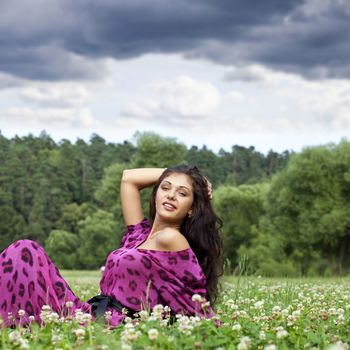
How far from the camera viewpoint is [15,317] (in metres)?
7.40

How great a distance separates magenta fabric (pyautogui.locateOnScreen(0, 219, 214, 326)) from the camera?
24.4 feet

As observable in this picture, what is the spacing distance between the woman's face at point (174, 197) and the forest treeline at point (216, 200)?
692 mm

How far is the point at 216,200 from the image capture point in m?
86.6

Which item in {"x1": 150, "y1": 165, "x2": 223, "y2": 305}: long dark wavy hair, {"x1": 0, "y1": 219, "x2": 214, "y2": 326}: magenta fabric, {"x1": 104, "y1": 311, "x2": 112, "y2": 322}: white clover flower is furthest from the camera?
{"x1": 150, "y1": 165, "x2": 223, "y2": 305}: long dark wavy hair

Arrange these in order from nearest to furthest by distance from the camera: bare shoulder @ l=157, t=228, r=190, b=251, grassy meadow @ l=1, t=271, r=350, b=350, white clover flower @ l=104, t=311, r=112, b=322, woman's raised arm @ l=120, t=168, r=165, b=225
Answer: grassy meadow @ l=1, t=271, r=350, b=350 < white clover flower @ l=104, t=311, r=112, b=322 < bare shoulder @ l=157, t=228, r=190, b=251 < woman's raised arm @ l=120, t=168, r=165, b=225

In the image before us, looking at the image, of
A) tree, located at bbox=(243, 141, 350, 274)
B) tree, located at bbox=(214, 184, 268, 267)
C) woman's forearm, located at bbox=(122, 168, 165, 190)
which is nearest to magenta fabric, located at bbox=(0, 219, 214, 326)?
woman's forearm, located at bbox=(122, 168, 165, 190)

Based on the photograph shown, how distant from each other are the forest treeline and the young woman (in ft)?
2.55

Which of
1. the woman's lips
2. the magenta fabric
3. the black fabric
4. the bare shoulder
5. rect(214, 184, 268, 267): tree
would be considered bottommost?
rect(214, 184, 268, 267): tree

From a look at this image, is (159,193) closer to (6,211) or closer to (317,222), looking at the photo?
(317,222)

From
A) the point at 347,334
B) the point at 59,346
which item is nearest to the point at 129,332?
the point at 59,346

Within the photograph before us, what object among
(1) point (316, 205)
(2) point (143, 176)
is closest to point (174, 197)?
(2) point (143, 176)

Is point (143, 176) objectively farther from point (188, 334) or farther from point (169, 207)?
point (188, 334)

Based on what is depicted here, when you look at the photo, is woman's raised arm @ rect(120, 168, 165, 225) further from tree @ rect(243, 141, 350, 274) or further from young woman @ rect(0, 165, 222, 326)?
tree @ rect(243, 141, 350, 274)

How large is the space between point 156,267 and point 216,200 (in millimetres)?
79236
